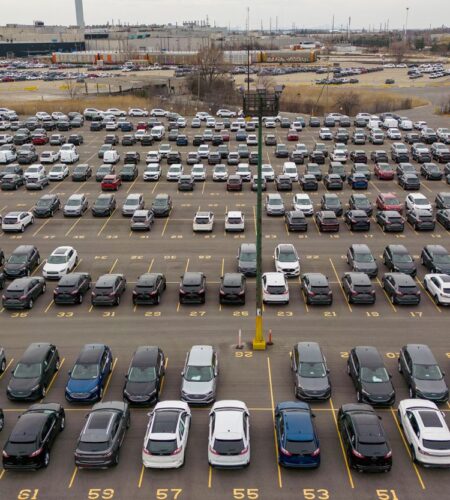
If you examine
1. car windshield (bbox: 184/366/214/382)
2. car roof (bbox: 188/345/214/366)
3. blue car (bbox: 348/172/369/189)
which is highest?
car roof (bbox: 188/345/214/366)

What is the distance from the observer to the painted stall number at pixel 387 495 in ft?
57.7

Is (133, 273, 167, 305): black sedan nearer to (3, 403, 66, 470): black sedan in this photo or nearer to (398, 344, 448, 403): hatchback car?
(3, 403, 66, 470): black sedan

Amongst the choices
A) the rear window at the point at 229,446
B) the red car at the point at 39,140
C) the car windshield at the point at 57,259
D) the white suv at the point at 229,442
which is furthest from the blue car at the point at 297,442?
the red car at the point at 39,140

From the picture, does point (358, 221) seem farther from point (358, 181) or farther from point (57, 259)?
point (57, 259)

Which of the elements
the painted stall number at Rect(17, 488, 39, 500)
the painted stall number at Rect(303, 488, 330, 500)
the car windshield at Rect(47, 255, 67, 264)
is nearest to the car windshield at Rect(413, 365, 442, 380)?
the painted stall number at Rect(303, 488, 330, 500)

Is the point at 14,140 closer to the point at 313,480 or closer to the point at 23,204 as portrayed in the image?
the point at 23,204

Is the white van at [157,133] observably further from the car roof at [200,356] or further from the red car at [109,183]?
the car roof at [200,356]

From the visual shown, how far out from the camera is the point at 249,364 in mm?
25266

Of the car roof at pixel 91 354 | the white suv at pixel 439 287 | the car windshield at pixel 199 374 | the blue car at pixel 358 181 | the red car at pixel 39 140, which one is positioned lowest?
the red car at pixel 39 140

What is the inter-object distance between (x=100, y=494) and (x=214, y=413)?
4.30 m

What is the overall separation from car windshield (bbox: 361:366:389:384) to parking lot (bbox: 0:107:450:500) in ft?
3.35

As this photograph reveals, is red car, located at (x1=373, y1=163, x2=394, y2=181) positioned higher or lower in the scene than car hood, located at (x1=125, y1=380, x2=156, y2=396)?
lower

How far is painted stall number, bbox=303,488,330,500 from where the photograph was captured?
57.7 feet

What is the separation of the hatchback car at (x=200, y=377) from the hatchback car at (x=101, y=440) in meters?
3.06
